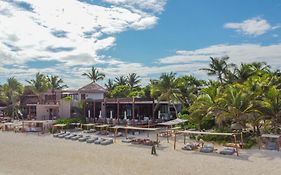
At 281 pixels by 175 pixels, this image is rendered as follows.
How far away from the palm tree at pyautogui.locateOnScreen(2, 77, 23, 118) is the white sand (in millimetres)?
27110

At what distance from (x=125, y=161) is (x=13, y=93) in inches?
1502

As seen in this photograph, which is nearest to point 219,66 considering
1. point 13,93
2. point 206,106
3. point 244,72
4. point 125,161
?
point 244,72

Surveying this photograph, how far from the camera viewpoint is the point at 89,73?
61.3 meters

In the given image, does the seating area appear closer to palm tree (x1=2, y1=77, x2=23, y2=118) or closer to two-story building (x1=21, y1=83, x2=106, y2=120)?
two-story building (x1=21, y1=83, x2=106, y2=120)

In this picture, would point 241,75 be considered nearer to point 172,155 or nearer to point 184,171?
point 172,155

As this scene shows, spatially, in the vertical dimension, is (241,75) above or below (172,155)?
above

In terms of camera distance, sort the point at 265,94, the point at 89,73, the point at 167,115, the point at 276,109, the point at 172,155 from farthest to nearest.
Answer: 1. the point at 89,73
2. the point at 167,115
3. the point at 265,94
4. the point at 276,109
5. the point at 172,155

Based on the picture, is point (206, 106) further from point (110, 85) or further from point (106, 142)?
point (110, 85)

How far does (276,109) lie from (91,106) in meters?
25.7

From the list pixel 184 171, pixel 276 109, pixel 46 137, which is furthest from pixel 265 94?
pixel 46 137

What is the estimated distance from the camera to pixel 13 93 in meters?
51.9

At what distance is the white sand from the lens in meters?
17.9

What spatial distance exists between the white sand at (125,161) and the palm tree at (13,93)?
27110mm

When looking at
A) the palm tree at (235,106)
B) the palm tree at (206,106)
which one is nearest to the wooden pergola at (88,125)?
the palm tree at (206,106)
